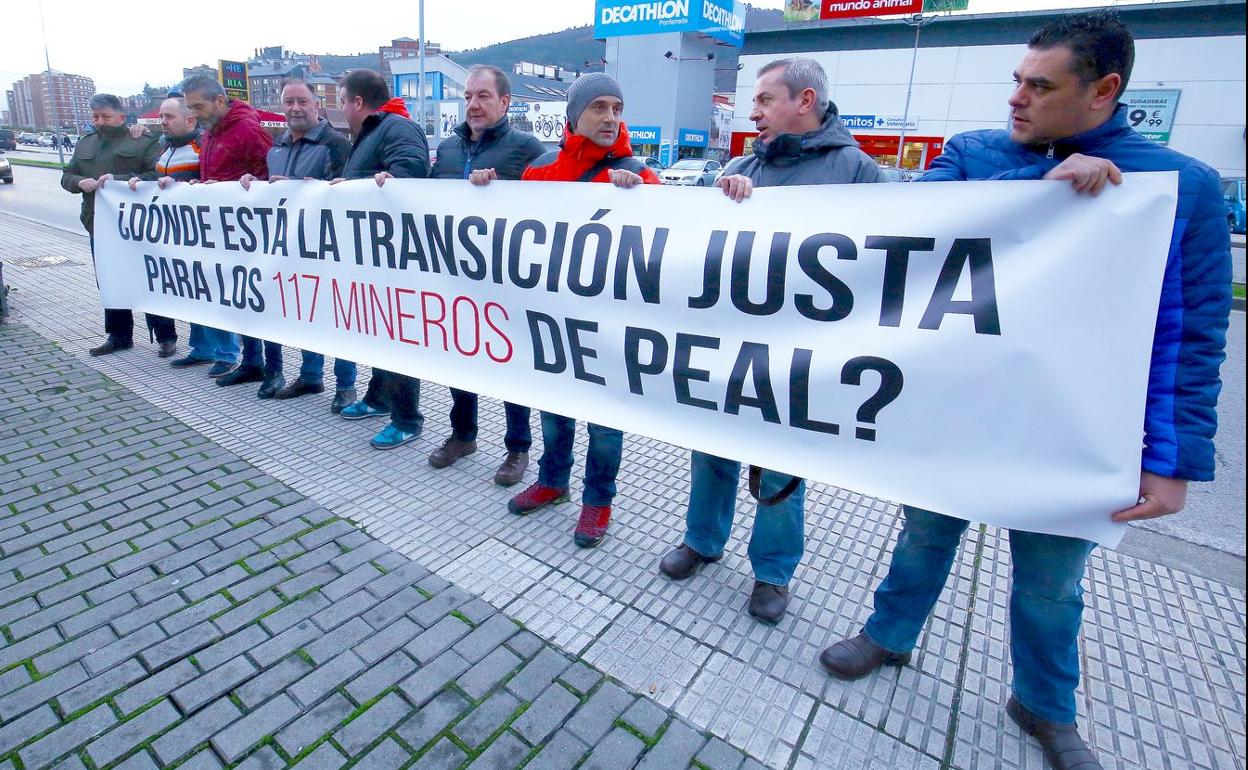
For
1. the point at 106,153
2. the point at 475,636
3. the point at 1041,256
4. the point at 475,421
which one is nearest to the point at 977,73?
the point at 106,153

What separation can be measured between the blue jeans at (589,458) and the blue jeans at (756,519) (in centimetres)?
42

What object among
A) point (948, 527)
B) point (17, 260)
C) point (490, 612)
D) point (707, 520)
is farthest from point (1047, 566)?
point (17, 260)

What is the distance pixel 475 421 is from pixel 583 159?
1.65 meters

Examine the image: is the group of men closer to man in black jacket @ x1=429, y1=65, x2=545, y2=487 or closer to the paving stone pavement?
man in black jacket @ x1=429, y1=65, x2=545, y2=487

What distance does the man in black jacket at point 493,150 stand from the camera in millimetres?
3475

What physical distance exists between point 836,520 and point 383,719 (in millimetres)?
2207

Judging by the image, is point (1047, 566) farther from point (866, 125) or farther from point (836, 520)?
point (866, 125)

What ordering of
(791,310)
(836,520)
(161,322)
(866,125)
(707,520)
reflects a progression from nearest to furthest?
(791,310), (707,520), (836,520), (161,322), (866,125)

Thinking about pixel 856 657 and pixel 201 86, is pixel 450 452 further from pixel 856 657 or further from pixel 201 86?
pixel 201 86

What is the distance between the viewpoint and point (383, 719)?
6.99 ft

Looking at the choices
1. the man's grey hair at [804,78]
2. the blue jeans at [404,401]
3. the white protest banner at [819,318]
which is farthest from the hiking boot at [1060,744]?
the blue jeans at [404,401]

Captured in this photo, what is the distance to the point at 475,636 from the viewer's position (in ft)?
8.20

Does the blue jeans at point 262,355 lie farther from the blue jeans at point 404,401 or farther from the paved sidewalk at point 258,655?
the paved sidewalk at point 258,655

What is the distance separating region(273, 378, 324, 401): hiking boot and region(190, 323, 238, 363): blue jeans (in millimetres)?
657
